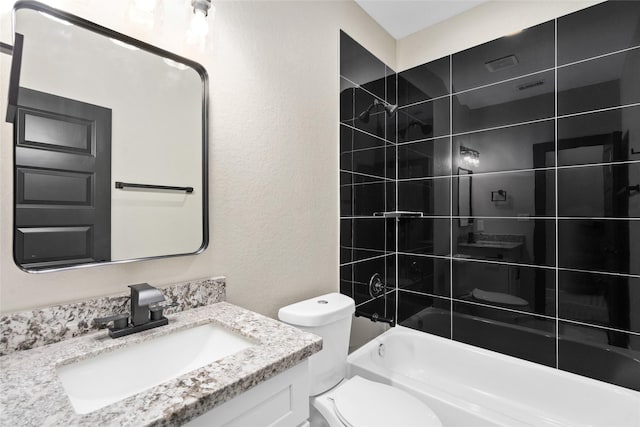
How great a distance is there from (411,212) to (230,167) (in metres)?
1.55

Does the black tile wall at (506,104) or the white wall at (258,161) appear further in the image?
the black tile wall at (506,104)

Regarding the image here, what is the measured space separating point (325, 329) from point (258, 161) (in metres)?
0.85

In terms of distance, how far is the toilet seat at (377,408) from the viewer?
1.17 m

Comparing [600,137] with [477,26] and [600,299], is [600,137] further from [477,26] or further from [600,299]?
[477,26]

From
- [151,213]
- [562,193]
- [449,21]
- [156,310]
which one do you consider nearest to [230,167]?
[151,213]

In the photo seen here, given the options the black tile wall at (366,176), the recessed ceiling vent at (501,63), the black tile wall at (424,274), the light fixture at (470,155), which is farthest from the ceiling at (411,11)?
the black tile wall at (424,274)

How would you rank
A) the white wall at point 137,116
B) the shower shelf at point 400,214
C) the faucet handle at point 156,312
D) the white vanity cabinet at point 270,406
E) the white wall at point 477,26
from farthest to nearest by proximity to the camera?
the shower shelf at point 400,214 < the white wall at point 477,26 < the faucet handle at point 156,312 < the white wall at point 137,116 < the white vanity cabinet at point 270,406

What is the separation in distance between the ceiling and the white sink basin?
2.23 meters

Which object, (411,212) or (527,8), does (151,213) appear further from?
(527,8)

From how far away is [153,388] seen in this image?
61 cm

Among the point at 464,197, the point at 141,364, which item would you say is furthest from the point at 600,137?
the point at 141,364

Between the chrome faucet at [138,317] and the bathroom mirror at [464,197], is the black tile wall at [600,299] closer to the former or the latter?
the bathroom mirror at [464,197]

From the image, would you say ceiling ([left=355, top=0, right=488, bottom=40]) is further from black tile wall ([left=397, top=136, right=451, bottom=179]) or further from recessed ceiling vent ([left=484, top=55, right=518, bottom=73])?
black tile wall ([left=397, top=136, right=451, bottom=179])

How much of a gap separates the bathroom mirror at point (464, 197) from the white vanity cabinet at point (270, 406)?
1.73 meters
